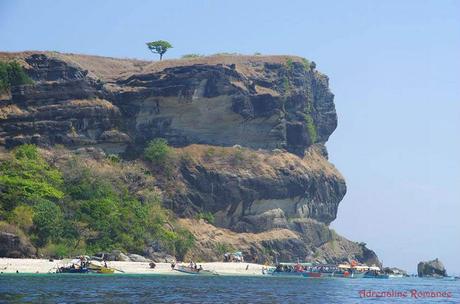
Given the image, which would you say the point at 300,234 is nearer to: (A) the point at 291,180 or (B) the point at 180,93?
(A) the point at 291,180

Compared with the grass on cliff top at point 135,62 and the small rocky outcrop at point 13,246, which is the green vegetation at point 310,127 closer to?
the grass on cliff top at point 135,62

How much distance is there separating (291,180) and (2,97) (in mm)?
45571

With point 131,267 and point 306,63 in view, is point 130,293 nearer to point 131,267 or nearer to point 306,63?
point 131,267

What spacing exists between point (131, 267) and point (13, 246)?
13760 mm

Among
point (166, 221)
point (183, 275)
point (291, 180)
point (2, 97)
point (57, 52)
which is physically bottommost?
point (183, 275)

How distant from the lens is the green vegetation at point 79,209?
96.8 metres

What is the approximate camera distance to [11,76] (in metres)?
125

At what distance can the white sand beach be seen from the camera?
278 feet

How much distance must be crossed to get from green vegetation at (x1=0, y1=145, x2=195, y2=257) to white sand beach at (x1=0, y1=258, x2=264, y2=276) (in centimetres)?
536

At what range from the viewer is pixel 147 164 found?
126 m

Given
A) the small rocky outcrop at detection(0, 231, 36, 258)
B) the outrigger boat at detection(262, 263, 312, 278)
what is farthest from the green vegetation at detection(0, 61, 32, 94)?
the outrigger boat at detection(262, 263, 312, 278)

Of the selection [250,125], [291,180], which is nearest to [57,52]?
[250,125]

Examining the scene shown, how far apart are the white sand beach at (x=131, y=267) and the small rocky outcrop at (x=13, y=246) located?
3.17 metres

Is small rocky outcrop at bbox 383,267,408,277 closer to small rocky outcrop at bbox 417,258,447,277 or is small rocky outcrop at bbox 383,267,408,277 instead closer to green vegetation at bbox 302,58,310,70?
small rocky outcrop at bbox 417,258,447,277
